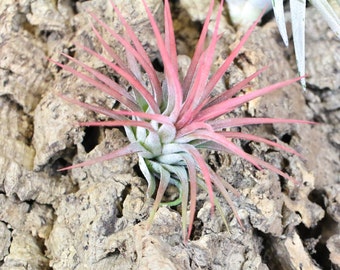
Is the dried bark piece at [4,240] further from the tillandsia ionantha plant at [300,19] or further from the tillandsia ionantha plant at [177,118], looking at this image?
the tillandsia ionantha plant at [300,19]

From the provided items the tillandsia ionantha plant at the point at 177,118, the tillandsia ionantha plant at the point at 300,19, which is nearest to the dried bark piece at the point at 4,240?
the tillandsia ionantha plant at the point at 177,118

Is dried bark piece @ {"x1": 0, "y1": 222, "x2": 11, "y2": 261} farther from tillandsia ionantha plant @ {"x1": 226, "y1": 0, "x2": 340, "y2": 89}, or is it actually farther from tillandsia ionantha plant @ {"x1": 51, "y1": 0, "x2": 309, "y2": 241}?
tillandsia ionantha plant @ {"x1": 226, "y1": 0, "x2": 340, "y2": 89}

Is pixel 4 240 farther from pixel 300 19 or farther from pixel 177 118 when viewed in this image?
pixel 300 19

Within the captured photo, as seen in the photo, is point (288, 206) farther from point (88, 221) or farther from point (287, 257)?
point (88, 221)

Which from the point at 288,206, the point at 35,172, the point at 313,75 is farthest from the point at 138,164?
the point at 313,75

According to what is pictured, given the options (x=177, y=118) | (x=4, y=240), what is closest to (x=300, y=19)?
(x=177, y=118)

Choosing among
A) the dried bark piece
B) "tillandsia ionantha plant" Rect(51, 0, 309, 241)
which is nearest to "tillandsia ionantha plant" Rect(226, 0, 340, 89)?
"tillandsia ionantha plant" Rect(51, 0, 309, 241)

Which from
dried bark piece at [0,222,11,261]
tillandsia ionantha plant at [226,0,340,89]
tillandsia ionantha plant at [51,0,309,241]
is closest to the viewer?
tillandsia ionantha plant at [51,0,309,241]

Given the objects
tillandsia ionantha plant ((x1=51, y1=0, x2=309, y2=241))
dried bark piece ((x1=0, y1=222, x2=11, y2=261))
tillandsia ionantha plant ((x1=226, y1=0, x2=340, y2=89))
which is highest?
tillandsia ionantha plant ((x1=226, y1=0, x2=340, y2=89))
